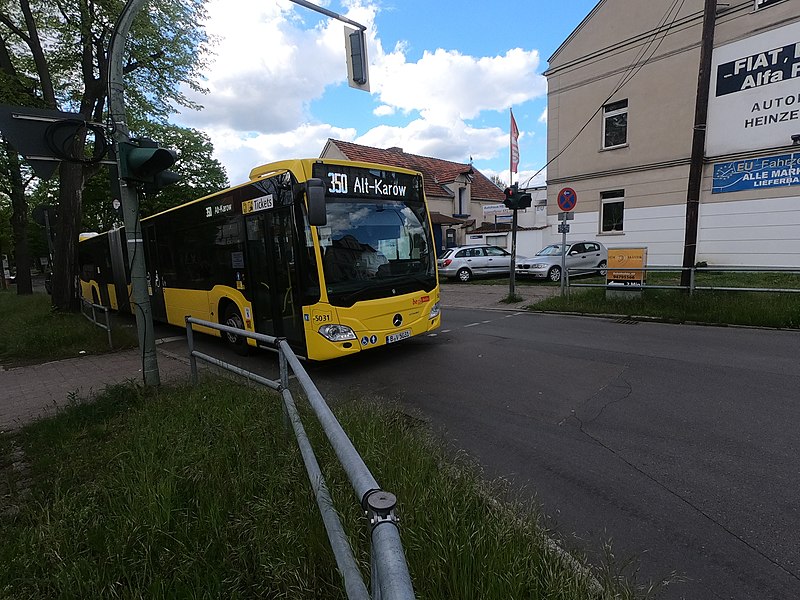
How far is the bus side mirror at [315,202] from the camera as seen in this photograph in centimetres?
538

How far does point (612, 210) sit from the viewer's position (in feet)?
59.5

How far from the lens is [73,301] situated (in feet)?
41.8

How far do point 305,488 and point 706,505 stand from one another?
268 cm

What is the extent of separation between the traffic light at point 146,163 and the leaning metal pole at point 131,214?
126mm

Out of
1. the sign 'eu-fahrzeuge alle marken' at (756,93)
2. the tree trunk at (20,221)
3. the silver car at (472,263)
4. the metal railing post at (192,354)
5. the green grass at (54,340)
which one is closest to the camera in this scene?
the metal railing post at (192,354)

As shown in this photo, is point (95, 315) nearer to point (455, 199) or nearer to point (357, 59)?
point (357, 59)

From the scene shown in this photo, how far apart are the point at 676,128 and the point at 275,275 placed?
16.1 m

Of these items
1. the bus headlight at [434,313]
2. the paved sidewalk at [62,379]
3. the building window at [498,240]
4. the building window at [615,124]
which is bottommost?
the paved sidewalk at [62,379]

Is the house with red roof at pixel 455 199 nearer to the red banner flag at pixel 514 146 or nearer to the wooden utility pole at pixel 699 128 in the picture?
the red banner flag at pixel 514 146

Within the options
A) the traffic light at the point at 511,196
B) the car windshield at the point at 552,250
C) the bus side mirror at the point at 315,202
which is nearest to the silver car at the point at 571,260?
the car windshield at the point at 552,250

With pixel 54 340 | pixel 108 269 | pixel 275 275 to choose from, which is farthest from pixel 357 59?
pixel 108 269

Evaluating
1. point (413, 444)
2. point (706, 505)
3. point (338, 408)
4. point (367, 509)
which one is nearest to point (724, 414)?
point (706, 505)

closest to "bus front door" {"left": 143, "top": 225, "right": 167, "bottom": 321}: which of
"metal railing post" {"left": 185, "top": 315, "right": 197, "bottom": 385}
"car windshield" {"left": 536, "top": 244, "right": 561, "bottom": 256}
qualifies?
"metal railing post" {"left": 185, "top": 315, "right": 197, "bottom": 385}

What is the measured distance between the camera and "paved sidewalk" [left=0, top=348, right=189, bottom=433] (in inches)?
210
